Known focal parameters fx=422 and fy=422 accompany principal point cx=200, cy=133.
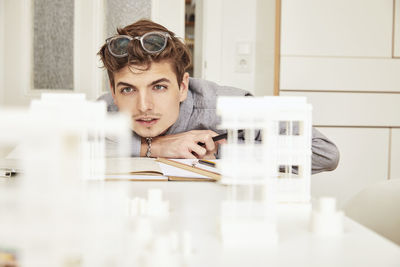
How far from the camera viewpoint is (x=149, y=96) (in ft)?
4.34

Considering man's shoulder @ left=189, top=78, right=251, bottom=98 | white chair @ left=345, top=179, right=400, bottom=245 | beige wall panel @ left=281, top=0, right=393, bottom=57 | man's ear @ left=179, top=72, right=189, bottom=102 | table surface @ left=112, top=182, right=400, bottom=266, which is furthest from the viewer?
beige wall panel @ left=281, top=0, right=393, bottom=57

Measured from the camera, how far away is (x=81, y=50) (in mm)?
2434

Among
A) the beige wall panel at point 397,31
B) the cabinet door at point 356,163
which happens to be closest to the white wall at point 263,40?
the cabinet door at point 356,163

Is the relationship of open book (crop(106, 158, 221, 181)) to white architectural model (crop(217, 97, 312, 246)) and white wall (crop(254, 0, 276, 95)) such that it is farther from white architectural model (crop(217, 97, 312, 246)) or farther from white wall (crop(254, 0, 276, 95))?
white wall (crop(254, 0, 276, 95))

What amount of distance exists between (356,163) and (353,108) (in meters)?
0.30

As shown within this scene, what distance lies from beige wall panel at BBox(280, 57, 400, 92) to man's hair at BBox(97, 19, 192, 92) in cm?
97

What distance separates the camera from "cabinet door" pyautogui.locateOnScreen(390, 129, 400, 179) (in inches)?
91.2

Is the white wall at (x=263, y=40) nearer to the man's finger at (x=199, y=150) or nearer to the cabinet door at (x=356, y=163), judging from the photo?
the cabinet door at (x=356, y=163)

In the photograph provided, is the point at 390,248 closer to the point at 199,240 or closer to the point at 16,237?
the point at 199,240

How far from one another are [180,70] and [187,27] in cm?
289

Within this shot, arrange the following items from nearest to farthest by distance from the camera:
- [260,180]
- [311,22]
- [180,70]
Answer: [260,180] < [180,70] < [311,22]

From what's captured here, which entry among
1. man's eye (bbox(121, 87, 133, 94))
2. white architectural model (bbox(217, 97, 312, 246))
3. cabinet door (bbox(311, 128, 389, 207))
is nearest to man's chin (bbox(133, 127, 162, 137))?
man's eye (bbox(121, 87, 133, 94))

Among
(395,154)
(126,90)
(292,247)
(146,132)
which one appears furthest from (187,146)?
(395,154)

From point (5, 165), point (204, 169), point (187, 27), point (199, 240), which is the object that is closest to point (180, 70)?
point (204, 169)
